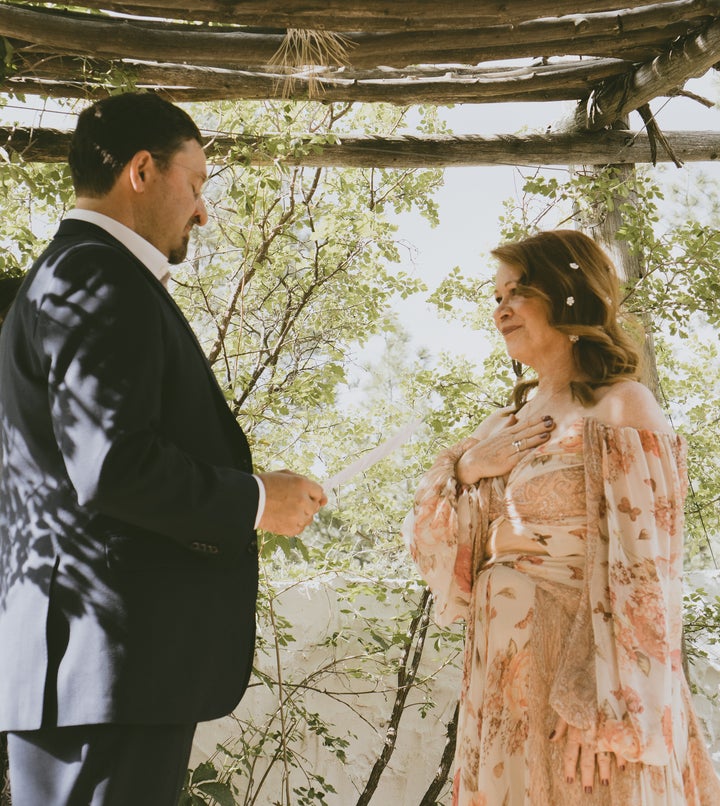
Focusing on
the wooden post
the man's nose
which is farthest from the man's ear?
the wooden post

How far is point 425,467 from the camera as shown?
468cm

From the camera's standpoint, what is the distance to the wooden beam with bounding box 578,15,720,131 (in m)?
2.93

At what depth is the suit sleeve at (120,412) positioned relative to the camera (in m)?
1.26

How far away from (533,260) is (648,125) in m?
1.48

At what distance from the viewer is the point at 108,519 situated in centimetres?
133

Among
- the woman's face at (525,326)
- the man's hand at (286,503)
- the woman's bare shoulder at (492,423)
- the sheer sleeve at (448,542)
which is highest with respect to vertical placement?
the woman's face at (525,326)

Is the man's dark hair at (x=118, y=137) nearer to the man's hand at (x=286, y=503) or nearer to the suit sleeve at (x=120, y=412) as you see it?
the suit sleeve at (x=120, y=412)

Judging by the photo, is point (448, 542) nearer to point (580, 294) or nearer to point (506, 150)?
point (580, 294)

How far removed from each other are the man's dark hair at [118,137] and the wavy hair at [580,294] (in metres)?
1.02

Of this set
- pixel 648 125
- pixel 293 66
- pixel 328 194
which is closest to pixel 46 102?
pixel 293 66

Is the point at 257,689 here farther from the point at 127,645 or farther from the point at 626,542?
the point at 127,645

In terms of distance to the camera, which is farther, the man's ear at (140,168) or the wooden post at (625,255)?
the wooden post at (625,255)

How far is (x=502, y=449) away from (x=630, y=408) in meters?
0.34

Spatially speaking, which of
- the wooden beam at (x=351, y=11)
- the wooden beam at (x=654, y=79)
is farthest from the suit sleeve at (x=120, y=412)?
the wooden beam at (x=654, y=79)
